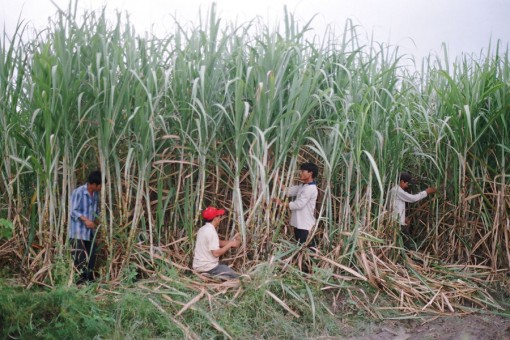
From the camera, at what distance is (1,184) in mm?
4645

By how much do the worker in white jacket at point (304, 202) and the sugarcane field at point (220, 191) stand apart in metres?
0.01

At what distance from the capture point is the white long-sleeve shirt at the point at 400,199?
495 cm

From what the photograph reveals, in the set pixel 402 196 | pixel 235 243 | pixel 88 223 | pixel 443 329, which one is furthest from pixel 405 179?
pixel 88 223

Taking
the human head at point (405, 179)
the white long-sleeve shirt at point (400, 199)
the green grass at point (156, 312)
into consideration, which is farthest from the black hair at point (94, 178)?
the human head at point (405, 179)

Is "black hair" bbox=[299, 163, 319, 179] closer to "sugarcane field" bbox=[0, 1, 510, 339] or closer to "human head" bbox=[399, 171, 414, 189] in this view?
"sugarcane field" bbox=[0, 1, 510, 339]

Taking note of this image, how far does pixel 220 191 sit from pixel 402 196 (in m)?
1.74

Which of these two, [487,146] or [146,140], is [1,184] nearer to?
[146,140]

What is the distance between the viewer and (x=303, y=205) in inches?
177

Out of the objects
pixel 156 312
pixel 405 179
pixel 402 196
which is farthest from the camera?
pixel 405 179

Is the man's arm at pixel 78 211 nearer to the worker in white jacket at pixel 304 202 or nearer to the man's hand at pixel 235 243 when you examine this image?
the man's hand at pixel 235 243

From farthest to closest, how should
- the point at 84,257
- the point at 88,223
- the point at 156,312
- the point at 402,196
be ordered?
the point at 402,196, the point at 84,257, the point at 88,223, the point at 156,312

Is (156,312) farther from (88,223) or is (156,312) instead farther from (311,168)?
(311,168)

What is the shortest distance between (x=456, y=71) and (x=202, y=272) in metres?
3.27

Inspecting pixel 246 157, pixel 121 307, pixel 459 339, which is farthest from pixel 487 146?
pixel 121 307
